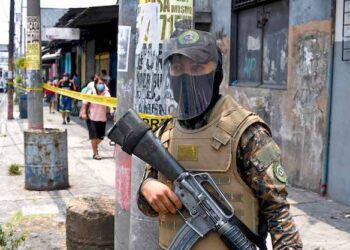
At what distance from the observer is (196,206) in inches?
85.1

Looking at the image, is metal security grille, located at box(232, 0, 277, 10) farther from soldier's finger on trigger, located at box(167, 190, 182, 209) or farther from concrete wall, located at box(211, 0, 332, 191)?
soldier's finger on trigger, located at box(167, 190, 182, 209)

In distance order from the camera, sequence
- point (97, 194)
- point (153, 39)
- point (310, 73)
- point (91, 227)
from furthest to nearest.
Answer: point (310, 73) → point (97, 194) → point (91, 227) → point (153, 39)

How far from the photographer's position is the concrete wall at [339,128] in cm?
693

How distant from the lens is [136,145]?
2.35 metres

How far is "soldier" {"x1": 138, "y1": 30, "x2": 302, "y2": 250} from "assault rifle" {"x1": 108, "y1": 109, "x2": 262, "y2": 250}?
0.04 metres

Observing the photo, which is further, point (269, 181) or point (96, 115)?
point (96, 115)

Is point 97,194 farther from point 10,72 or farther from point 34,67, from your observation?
point 10,72

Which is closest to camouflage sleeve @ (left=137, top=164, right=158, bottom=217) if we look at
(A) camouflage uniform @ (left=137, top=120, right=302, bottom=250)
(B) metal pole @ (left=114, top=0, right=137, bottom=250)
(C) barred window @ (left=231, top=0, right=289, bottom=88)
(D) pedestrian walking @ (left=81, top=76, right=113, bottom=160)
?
(A) camouflage uniform @ (left=137, top=120, right=302, bottom=250)

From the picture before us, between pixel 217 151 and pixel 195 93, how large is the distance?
0.86ft

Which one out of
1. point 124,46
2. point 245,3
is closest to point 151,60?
point 124,46

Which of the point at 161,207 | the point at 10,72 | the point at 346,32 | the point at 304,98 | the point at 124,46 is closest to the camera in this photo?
the point at 161,207

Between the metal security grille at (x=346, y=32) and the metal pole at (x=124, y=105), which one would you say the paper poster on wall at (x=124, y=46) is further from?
the metal security grille at (x=346, y=32)

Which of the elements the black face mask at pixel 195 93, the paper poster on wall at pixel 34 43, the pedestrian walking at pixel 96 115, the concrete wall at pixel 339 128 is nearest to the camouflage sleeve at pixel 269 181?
the black face mask at pixel 195 93

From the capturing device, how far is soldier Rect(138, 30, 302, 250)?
7.06 ft
